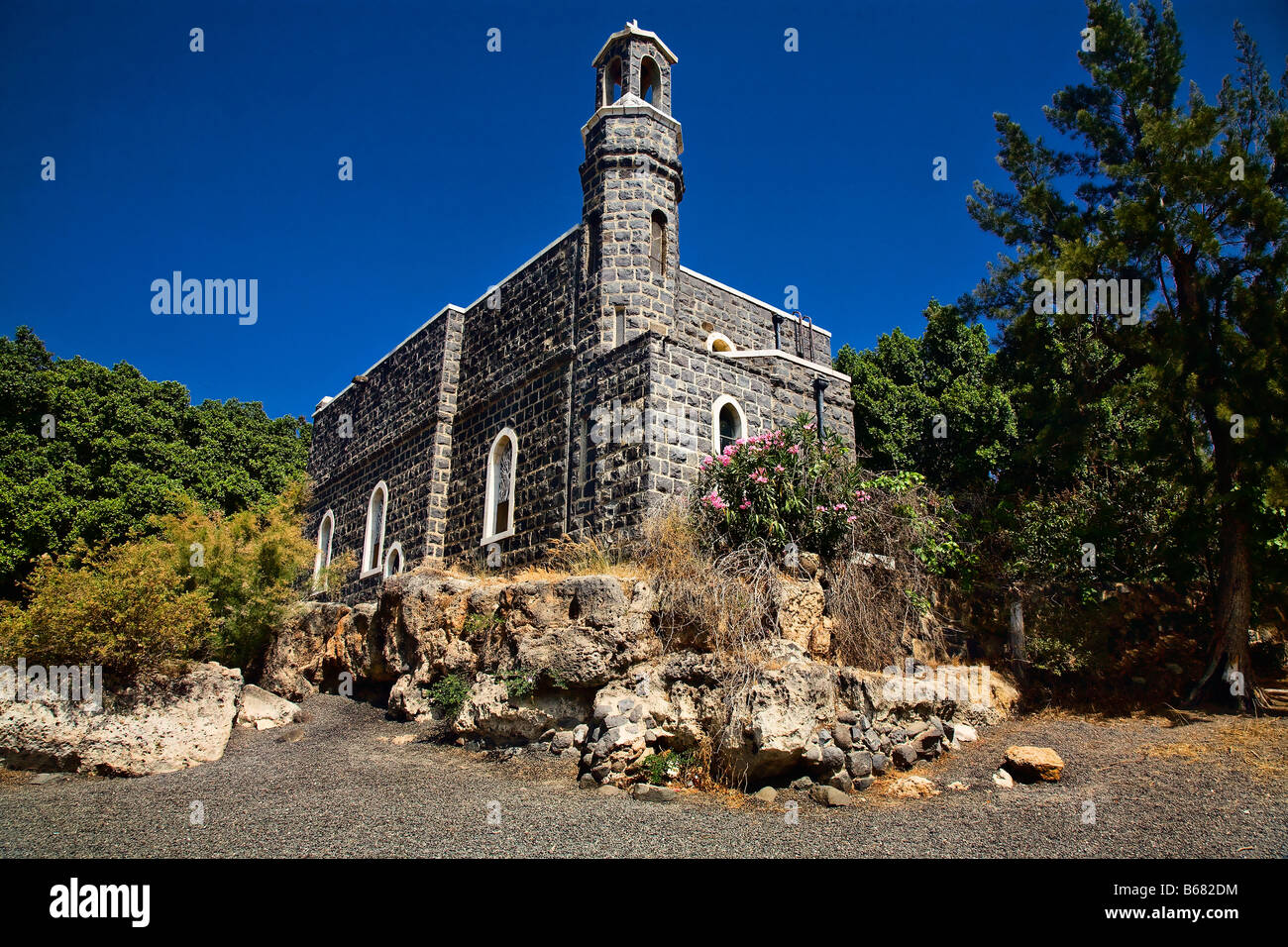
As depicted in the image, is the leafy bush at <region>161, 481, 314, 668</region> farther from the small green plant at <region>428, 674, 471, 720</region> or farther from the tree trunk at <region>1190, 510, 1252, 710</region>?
the tree trunk at <region>1190, 510, 1252, 710</region>

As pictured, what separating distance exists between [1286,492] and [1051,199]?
18.5 ft

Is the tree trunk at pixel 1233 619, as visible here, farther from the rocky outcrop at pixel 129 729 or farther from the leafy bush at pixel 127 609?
the leafy bush at pixel 127 609

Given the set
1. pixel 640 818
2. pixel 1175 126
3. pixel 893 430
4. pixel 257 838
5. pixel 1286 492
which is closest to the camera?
pixel 257 838

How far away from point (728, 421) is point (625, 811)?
7.53 m

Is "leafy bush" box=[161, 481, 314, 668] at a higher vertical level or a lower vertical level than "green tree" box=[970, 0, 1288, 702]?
lower

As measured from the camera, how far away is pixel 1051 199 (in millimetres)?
12133

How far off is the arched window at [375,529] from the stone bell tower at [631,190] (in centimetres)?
828

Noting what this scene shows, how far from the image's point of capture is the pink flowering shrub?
33.3 ft

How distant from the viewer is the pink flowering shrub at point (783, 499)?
33.3 ft

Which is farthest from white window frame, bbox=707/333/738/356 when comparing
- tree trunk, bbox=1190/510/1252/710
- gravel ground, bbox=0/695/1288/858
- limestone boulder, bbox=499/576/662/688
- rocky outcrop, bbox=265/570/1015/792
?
gravel ground, bbox=0/695/1288/858

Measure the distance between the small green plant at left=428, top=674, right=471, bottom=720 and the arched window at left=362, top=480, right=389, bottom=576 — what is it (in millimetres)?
9200

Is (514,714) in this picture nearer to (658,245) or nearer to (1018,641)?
(1018,641)
